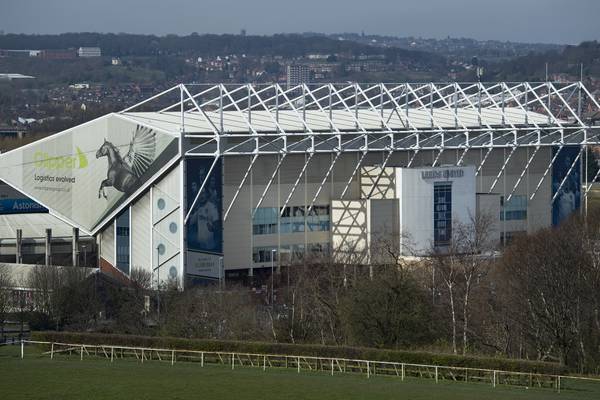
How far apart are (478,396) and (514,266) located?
16247mm

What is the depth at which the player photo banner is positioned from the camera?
6625 centimetres

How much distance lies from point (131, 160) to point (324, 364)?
2455 cm

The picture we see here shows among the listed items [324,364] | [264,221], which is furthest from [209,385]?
[264,221]

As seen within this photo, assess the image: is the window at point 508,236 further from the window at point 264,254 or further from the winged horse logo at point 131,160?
the winged horse logo at point 131,160

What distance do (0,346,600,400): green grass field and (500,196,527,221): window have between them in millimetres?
35010

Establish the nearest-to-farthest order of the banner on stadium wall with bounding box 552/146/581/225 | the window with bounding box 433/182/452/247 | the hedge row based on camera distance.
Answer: the hedge row, the window with bounding box 433/182/452/247, the banner on stadium wall with bounding box 552/146/581/225

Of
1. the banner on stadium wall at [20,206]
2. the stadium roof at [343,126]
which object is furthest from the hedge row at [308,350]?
the banner on stadium wall at [20,206]

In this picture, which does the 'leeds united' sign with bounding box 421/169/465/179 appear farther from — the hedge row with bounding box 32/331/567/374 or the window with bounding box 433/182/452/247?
the hedge row with bounding box 32/331/567/374

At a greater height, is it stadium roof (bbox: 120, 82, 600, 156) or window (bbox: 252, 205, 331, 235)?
stadium roof (bbox: 120, 82, 600, 156)

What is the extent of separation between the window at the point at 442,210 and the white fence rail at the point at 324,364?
26.7 metres

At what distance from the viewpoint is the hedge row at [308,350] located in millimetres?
42625

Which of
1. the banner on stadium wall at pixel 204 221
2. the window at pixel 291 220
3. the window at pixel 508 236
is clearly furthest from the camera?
the window at pixel 508 236

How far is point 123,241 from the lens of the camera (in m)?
68.9

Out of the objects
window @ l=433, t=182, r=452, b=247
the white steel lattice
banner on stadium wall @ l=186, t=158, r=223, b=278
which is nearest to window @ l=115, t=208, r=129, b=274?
banner on stadium wall @ l=186, t=158, r=223, b=278
